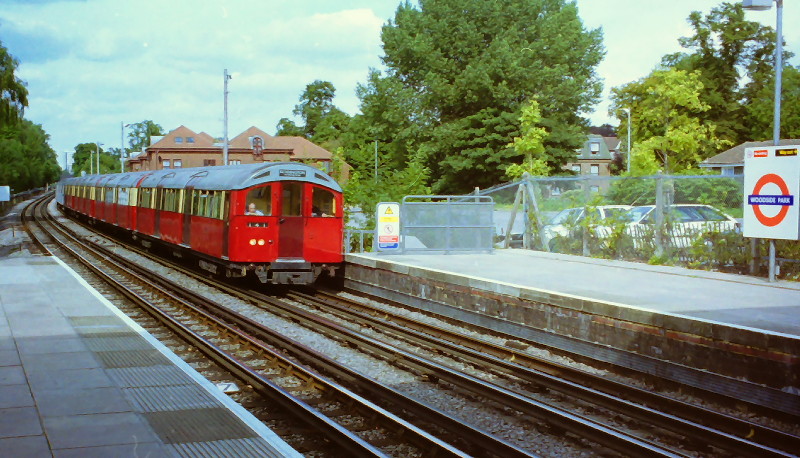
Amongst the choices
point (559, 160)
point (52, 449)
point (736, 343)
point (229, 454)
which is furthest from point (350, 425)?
point (559, 160)

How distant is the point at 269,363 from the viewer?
10531 mm

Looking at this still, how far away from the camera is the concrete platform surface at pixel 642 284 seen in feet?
33.3

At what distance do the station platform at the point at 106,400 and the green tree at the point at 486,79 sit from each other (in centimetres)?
3956

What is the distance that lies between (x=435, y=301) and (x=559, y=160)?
131 ft

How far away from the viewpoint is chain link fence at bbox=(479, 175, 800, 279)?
49.4 feet

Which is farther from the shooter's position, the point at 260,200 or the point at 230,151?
the point at 230,151

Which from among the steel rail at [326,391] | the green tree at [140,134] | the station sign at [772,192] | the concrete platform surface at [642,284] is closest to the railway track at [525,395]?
the steel rail at [326,391]

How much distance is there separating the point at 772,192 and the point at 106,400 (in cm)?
1067

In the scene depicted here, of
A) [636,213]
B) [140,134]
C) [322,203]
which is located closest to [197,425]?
[322,203]

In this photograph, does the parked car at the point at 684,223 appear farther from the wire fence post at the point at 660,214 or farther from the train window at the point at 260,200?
the train window at the point at 260,200

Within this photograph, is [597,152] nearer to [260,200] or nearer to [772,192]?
[260,200]

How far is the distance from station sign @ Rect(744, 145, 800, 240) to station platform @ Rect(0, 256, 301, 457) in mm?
9499

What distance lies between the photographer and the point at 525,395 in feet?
27.9

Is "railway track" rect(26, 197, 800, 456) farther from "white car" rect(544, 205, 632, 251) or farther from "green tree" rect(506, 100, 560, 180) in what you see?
"green tree" rect(506, 100, 560, 180)
